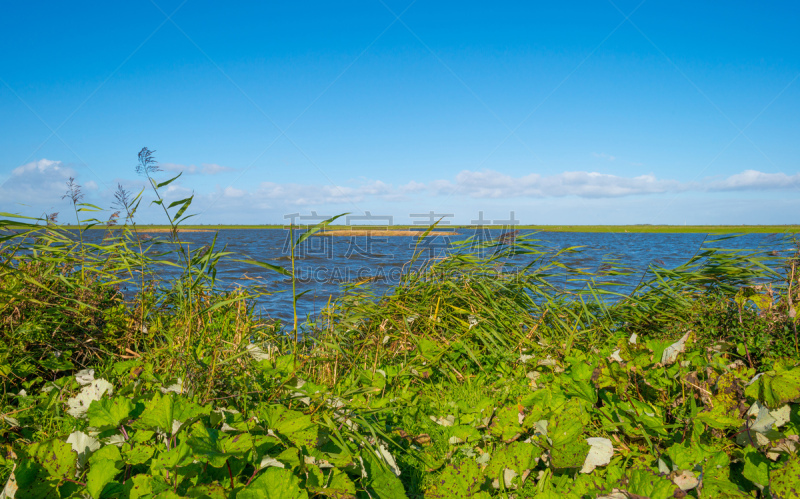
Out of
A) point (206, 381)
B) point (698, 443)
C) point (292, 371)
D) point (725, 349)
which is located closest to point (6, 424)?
point (206, 381)

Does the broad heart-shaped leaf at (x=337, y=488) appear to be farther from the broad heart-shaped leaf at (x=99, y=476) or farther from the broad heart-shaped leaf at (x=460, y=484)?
the broad heart-shaped leaf at (x=99, y=476)

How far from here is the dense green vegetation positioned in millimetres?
1475

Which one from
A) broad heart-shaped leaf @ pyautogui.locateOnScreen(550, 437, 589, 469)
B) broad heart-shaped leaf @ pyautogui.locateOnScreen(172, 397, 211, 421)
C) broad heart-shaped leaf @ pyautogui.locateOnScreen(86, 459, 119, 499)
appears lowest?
broad heart-shaped leaf @ pyautogui.locateOnScreen(550, 437, 589, 469)

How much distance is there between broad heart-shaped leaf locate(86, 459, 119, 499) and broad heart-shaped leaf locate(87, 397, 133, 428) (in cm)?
26

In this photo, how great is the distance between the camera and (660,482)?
4.74ft

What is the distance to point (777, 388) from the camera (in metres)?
1.76

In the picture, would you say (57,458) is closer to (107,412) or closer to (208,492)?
(107,412)

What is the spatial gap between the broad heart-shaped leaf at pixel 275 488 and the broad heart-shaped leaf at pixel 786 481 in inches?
57.7

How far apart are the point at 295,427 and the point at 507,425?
1039 mm

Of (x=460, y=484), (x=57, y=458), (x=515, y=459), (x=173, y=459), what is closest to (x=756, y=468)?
(x=515, y=459)

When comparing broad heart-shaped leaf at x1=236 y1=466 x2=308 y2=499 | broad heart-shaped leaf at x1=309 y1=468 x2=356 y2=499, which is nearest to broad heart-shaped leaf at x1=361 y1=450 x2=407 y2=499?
broad heart-shaped leaf at x1=309 y1=468 x2=356 y2=499

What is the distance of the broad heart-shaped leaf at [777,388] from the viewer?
1.73 meters

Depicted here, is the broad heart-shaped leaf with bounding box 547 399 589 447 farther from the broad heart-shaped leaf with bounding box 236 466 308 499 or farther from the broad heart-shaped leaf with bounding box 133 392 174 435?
the broad heart-shaped leaf with bounding box 133 392 174 435

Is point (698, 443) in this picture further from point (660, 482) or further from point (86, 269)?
point (86, 269)
